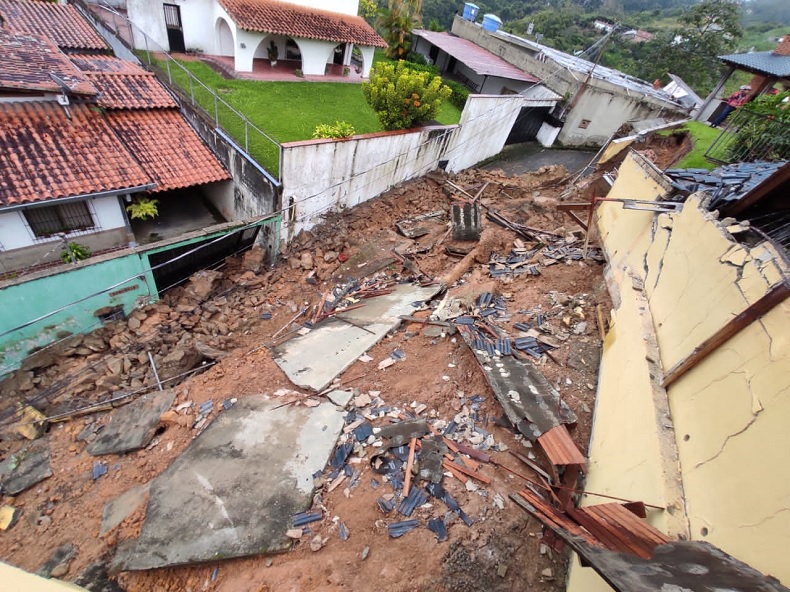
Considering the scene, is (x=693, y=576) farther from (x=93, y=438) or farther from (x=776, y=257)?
(x=93, y=438)

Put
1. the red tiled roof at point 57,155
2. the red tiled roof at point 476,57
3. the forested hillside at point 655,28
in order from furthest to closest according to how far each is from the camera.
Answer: the forested hillside at point 655,28, the red tiled roof at point 476,57, the red tiled roof at point 57,155

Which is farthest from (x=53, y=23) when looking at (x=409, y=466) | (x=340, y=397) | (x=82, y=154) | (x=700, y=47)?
(x=700, y=47)

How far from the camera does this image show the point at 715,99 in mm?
17891

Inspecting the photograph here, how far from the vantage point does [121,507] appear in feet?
19.5

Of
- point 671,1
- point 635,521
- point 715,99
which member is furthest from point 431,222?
point 671,1

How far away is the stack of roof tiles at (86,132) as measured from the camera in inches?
411

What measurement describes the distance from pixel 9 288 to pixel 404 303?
840 cm

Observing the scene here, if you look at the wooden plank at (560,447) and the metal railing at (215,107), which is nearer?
the wooden plank at (560,447)

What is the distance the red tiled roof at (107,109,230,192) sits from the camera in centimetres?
1249

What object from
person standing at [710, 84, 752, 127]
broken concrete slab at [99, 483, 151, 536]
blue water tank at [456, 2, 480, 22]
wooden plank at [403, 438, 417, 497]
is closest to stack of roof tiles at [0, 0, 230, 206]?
broken concrete slab at [99, 483, 151, 536]

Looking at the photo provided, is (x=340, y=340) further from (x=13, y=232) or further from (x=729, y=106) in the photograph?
(x=729, y=106)

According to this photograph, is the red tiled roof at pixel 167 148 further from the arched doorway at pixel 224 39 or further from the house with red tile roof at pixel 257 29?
the arched doorway at pixel 224 39

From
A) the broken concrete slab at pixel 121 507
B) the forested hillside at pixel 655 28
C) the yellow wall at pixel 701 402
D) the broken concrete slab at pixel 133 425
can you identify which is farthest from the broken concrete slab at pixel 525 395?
the forested hillside at pixel 655 28

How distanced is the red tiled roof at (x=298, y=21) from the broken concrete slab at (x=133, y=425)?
17.0 metres
